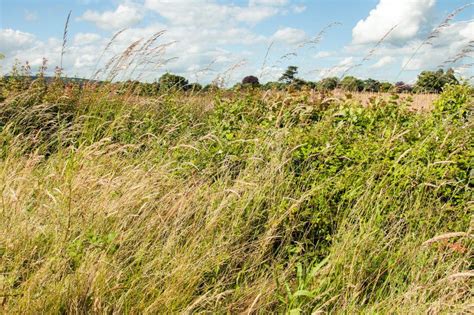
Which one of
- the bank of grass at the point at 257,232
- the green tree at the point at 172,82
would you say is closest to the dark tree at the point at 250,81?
the green tree at the point at 172,82

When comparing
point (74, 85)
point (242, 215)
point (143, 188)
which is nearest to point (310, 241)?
point (242, 215)

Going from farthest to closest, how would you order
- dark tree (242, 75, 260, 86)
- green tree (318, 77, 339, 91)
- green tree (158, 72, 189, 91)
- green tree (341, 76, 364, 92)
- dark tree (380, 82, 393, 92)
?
1. dark tree (242, 75, 260, 86)
2. green tree (158, 72, 189, 91)
3. green tree (341, 76, 364, 92)
4. green tree (318, 77, 339, 91)
5. dark tree (380, 82, 393, 92)

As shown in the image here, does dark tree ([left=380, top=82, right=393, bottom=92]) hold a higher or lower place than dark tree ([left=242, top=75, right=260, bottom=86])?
lower

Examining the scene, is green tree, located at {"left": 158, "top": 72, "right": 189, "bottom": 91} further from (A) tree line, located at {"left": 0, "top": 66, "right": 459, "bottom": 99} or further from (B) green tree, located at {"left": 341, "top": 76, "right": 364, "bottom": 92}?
(B) green tree, located at {"left": 341, "top": 76, "right": 364, "bottom": 92}

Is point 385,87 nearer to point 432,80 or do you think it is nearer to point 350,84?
point 432,80

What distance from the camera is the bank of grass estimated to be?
2.17m

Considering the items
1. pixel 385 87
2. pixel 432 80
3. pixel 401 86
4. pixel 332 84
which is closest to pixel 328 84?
pixel 332 84

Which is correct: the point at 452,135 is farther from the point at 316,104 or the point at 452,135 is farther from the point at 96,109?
the point at 96,109

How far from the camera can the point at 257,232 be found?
287 cm

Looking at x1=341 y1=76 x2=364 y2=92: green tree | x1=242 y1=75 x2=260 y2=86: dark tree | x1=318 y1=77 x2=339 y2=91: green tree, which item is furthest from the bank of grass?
x1=242 y1=75 x2=260 y2=86: dark tree

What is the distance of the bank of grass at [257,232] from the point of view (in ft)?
7.13

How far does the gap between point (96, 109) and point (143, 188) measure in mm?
2834

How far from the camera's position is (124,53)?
5.30 metres

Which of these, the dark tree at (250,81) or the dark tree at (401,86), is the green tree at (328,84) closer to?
the dark tree at (401,86)
